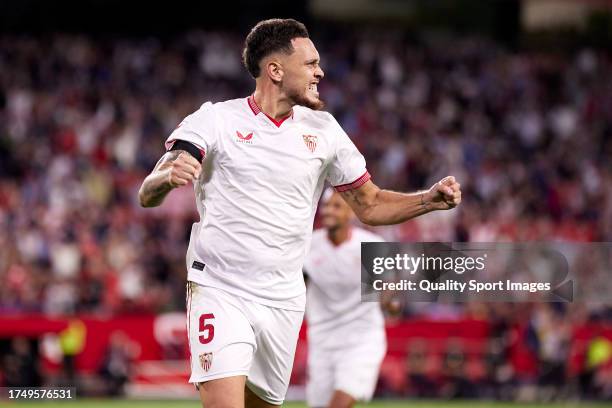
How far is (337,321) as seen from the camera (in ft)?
35.2

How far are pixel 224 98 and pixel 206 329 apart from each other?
58.5 feet

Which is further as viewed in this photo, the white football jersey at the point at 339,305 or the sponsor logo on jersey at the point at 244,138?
the white football jersey at the point at 339,305

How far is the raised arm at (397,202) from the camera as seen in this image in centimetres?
660

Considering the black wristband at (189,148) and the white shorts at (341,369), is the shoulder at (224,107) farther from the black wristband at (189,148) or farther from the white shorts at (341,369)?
the white shorts at (341,369)

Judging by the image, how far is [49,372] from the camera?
17188 mm

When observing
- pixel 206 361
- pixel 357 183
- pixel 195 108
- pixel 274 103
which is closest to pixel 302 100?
pixel 274 103

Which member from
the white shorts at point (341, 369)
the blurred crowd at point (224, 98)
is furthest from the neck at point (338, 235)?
the blurred crowd at point (224, 98)

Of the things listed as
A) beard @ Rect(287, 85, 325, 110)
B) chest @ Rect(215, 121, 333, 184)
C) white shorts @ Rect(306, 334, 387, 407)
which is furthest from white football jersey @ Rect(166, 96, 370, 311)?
white shorts @ Rect(306, 334, 387, 407)

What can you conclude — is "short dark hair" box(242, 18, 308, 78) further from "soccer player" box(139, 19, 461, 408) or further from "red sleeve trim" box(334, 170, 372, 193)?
"red sleeve trim" box(334, 170, 372, 193)

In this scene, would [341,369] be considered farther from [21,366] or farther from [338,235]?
[21,366]

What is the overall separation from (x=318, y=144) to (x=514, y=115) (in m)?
18.3

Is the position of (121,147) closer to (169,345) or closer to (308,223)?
(169,345)

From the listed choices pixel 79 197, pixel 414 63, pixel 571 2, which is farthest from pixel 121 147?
pixel 571 2

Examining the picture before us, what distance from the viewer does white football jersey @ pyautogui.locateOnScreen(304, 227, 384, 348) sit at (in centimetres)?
1066
